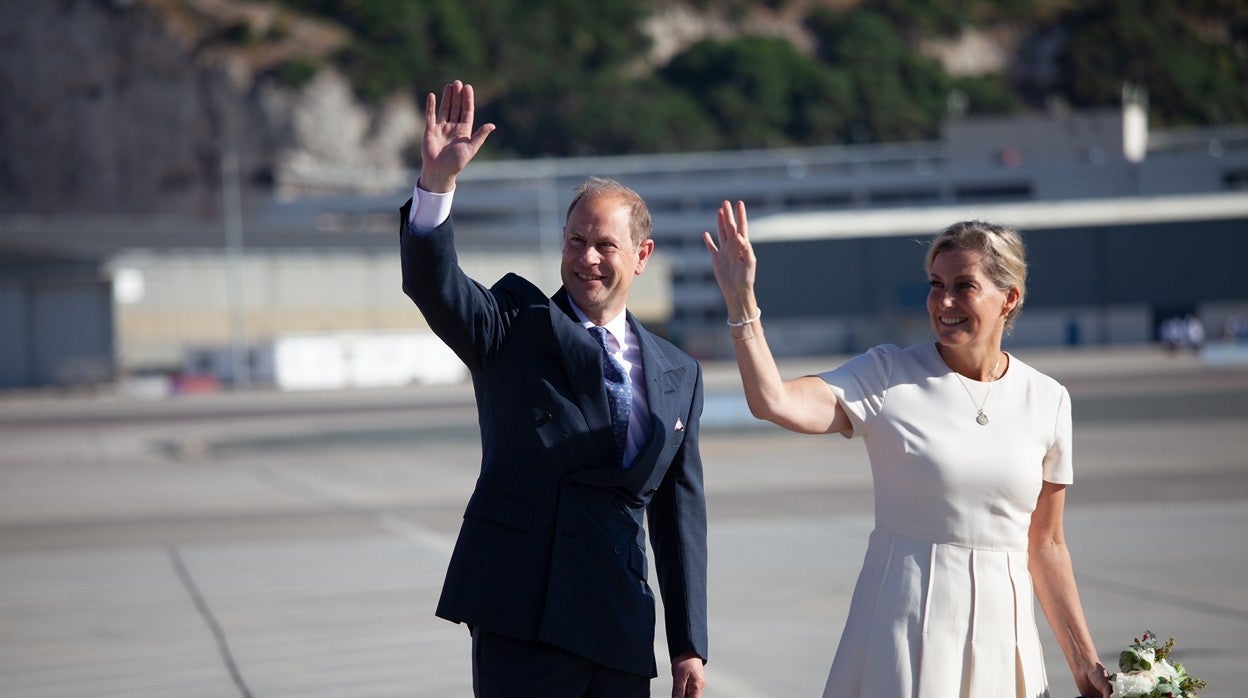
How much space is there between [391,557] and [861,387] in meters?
8.29

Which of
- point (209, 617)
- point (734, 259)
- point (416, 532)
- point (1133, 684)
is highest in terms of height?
point (734, 259)

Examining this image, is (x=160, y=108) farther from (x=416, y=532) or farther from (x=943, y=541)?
(x=943, y=541)

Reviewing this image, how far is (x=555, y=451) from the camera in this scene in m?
3.44

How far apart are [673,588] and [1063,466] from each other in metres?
1.00

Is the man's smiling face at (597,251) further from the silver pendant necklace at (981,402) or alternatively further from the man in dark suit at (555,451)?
the silver pendant necklace at (981,402)

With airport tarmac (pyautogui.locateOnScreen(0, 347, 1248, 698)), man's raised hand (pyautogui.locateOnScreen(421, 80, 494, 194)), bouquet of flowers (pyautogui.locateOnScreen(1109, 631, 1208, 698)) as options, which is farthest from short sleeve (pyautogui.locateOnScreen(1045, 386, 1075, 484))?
airport tarmac (pyautogui.locateOnScreen(0, 347, 1248, 698))

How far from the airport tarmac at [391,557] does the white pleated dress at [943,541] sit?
3356mm

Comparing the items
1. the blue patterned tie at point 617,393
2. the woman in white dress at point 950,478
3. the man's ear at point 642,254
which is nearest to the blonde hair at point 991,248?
the woman in white dress at point 950,478

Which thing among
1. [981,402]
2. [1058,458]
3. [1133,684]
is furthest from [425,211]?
[1133,684]

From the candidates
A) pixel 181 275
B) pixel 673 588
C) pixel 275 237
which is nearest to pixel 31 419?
pixel 181 275

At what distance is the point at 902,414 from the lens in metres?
3.53

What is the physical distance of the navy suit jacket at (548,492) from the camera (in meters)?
3.43

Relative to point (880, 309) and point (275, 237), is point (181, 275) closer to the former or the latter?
point (275, 237)

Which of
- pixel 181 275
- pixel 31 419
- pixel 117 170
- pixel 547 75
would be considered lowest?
pixel 31 419
